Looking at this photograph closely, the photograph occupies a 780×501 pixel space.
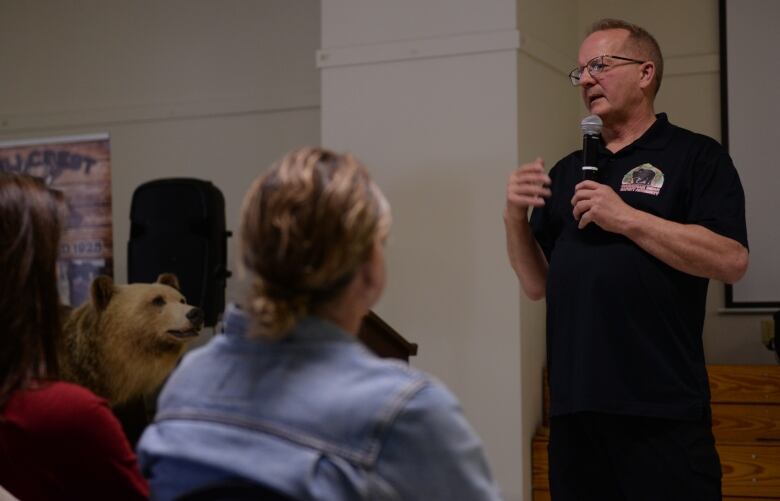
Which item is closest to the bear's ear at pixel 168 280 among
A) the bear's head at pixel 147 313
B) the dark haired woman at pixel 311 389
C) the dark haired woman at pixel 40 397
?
the bear's head at pixel 147 313

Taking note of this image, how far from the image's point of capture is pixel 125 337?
3.31 m

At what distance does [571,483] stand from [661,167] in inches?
27.9

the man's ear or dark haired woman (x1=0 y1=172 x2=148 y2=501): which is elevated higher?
the man's ear

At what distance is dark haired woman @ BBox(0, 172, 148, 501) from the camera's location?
1.22m

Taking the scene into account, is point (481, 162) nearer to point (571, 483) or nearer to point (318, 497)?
point (571, 483)

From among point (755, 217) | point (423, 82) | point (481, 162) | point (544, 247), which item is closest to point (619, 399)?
point (544, 247)

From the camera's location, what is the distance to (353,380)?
37.6 inches

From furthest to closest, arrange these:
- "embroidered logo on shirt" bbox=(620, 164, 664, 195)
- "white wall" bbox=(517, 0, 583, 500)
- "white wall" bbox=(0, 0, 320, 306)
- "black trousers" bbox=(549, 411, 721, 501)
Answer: "white wall" bbox=(0, 0, 320, 306), "white wall" bbox=(517, 0, 583, 500), "embroidered logo on shirt" bbox=(620, 164, 664, 195), "black trousers" bbox=(549, 411, 721, 501)

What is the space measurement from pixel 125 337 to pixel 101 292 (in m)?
0.18

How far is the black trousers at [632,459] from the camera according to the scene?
1925 mm

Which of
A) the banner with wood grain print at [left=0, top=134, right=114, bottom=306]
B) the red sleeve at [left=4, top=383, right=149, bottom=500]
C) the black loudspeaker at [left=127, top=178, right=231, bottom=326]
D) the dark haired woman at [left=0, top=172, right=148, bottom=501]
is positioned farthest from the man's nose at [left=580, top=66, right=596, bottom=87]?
the banner with wood grain print at [left=0, top=134, right=114, bottom=306]

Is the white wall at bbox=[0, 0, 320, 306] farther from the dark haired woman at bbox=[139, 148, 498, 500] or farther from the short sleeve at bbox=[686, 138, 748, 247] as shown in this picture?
the dark haired woman at bbox=[139, 148, 498, 500]

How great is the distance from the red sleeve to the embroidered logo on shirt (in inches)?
49.9

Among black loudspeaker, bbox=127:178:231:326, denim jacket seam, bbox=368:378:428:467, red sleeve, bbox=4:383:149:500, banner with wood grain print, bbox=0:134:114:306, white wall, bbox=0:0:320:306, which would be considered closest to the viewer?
denim jacket seam, bbox=368:378:428:467
